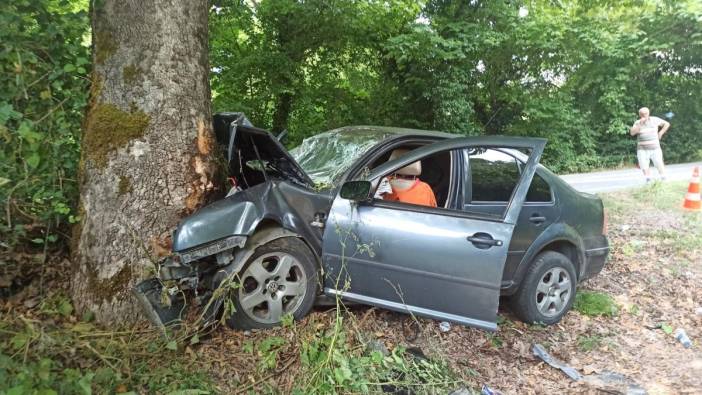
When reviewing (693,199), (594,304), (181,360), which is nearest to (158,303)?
(181,360)

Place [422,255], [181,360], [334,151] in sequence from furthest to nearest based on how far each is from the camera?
[334,151], [422,255], [181,360]

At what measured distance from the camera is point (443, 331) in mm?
3750

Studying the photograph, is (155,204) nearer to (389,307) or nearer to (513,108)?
(389,307)

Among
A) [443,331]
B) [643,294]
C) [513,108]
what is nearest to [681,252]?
[643,294]

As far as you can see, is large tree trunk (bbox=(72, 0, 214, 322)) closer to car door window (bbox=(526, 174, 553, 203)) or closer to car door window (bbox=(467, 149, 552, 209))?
car door window (bbox=(467, 149, 552, 209))

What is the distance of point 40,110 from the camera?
318 cm

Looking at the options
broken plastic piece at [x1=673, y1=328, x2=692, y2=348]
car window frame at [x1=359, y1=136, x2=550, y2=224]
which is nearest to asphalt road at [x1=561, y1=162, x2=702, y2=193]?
broken plastic piece at [x1=673, y1=328, x2=692, y2=348]

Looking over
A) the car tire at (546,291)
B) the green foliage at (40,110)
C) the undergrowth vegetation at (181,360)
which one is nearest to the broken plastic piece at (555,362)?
the car tire at (546,291)

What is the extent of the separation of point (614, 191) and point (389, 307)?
8190 mm

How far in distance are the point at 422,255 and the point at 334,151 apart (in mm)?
1487

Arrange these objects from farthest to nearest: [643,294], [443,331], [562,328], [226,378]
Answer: [643,294] < [562,328] < [443,331] < [226,378]

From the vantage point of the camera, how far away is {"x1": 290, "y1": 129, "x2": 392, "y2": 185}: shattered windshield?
390 cm

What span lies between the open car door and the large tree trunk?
3.88 ft

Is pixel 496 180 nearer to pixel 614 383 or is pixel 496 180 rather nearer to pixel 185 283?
pixel 614 383
